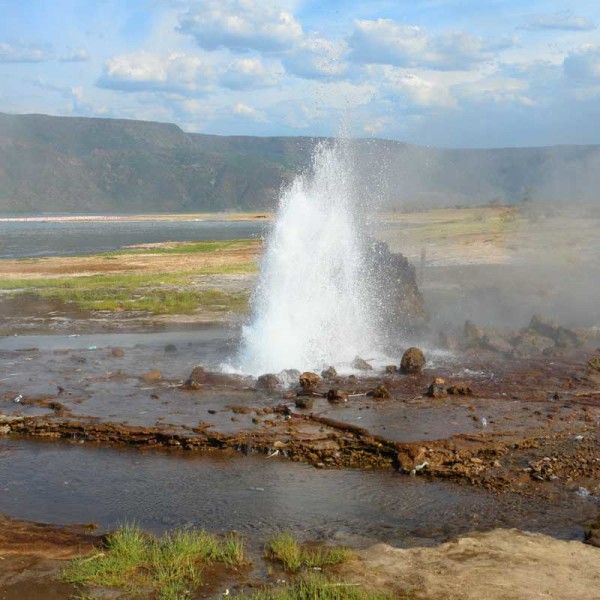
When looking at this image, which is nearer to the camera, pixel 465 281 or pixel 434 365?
pixel 434 365

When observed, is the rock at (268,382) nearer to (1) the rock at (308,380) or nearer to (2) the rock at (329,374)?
(1) the rock at (308,380)

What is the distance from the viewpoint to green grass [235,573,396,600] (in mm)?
5281

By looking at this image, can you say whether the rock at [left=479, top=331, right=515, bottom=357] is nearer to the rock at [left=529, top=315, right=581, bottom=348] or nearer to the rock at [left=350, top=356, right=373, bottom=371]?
the rock at [left=529, top=315, right=581, bottom=348]

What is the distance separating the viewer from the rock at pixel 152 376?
13.0 meters

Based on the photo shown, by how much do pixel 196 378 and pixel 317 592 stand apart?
7452 millimetres

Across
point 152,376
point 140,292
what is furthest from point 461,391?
point 140,292

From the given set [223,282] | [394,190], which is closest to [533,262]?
[223,282]

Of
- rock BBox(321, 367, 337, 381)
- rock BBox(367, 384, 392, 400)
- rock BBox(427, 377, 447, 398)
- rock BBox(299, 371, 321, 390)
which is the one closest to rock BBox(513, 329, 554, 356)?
rock BBox(427, 377, 447, 398)

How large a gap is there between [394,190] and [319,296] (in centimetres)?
4910

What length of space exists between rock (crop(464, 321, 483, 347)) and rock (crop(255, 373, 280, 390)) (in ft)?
15.0

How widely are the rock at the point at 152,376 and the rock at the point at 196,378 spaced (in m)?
0.61

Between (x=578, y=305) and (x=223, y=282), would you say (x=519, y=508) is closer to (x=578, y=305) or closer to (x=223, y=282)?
(x=578, y=305)

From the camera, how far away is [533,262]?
27797mm

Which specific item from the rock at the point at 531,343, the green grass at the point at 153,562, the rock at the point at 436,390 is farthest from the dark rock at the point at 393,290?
the green grass at the point at 153,562
